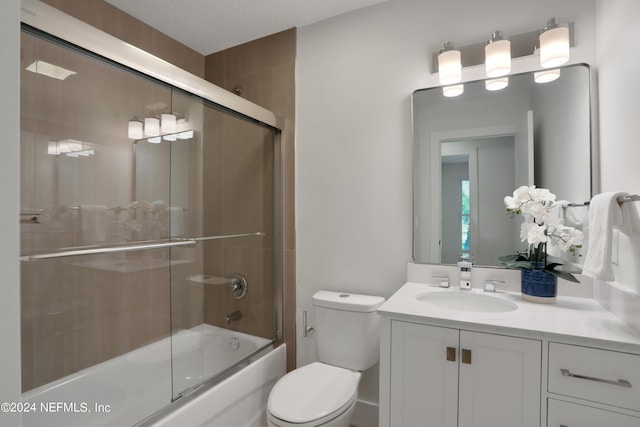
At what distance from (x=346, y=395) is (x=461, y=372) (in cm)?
54

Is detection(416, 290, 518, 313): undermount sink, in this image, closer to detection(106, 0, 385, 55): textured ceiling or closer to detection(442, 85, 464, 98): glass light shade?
detection(442, 85, 464, 98): glass light shade

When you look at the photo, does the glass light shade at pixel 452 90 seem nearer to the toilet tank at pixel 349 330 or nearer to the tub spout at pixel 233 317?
the toilet tank at pixel 349 330

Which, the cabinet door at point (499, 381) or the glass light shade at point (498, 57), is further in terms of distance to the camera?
the glass light shade at point (498, 57)

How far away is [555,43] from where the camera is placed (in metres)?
1.45

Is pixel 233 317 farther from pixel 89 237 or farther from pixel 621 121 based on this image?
pixel 621 121

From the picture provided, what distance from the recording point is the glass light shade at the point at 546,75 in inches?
59.9

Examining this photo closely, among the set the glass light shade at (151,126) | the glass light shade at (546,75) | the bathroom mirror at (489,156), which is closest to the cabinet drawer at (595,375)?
the bathroom mirror at (489,156)

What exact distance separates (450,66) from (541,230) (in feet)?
2.99

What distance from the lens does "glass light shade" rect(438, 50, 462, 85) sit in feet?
5.41

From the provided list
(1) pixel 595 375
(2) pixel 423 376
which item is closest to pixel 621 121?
(1) pixel 595 375

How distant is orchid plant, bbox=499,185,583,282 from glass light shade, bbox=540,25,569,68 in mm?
576

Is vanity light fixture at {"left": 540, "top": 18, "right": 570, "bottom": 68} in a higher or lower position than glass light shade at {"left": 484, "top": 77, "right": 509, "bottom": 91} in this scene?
higher

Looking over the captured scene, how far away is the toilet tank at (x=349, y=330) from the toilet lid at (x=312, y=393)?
0.25 feet

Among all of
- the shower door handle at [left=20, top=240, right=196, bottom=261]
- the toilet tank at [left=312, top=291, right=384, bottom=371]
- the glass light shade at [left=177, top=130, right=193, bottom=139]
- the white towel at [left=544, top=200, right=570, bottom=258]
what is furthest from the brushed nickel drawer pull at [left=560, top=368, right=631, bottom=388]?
the glass light shade at [left=177, top=130, right=193, bottom=139]
